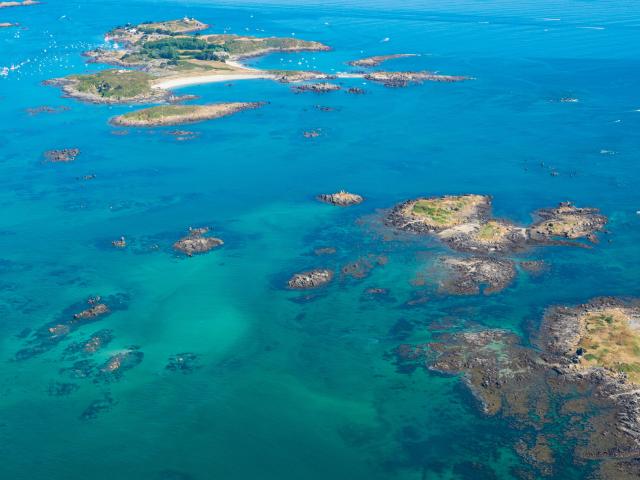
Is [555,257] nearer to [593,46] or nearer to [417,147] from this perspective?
[417,147]

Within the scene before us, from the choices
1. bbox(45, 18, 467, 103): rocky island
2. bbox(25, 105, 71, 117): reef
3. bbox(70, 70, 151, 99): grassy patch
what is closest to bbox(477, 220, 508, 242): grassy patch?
bbox(45, 18, 467, 103): rocky island

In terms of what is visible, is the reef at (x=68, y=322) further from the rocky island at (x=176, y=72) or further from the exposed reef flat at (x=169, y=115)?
the rocky island at (x=176, y=72)

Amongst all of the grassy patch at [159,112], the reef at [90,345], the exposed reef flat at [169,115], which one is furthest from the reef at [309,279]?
the grassy patch at [159,112]

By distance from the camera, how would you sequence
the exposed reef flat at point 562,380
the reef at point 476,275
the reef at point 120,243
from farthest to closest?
the reef at point 120,243 < the reef at point 476,275 < the exposed reef flat at point 562,380

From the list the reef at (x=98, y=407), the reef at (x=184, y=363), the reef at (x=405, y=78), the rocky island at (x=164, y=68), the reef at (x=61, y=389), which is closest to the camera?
the reef at (x=98, y=407)

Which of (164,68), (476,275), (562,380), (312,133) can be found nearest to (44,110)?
(164,68)

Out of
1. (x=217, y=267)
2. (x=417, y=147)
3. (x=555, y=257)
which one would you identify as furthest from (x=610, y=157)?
(x=217, y=267)

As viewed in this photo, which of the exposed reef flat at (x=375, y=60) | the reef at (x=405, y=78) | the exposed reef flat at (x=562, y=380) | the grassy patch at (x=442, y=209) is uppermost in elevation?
the exposed reef flat at (x=375, y=60)
